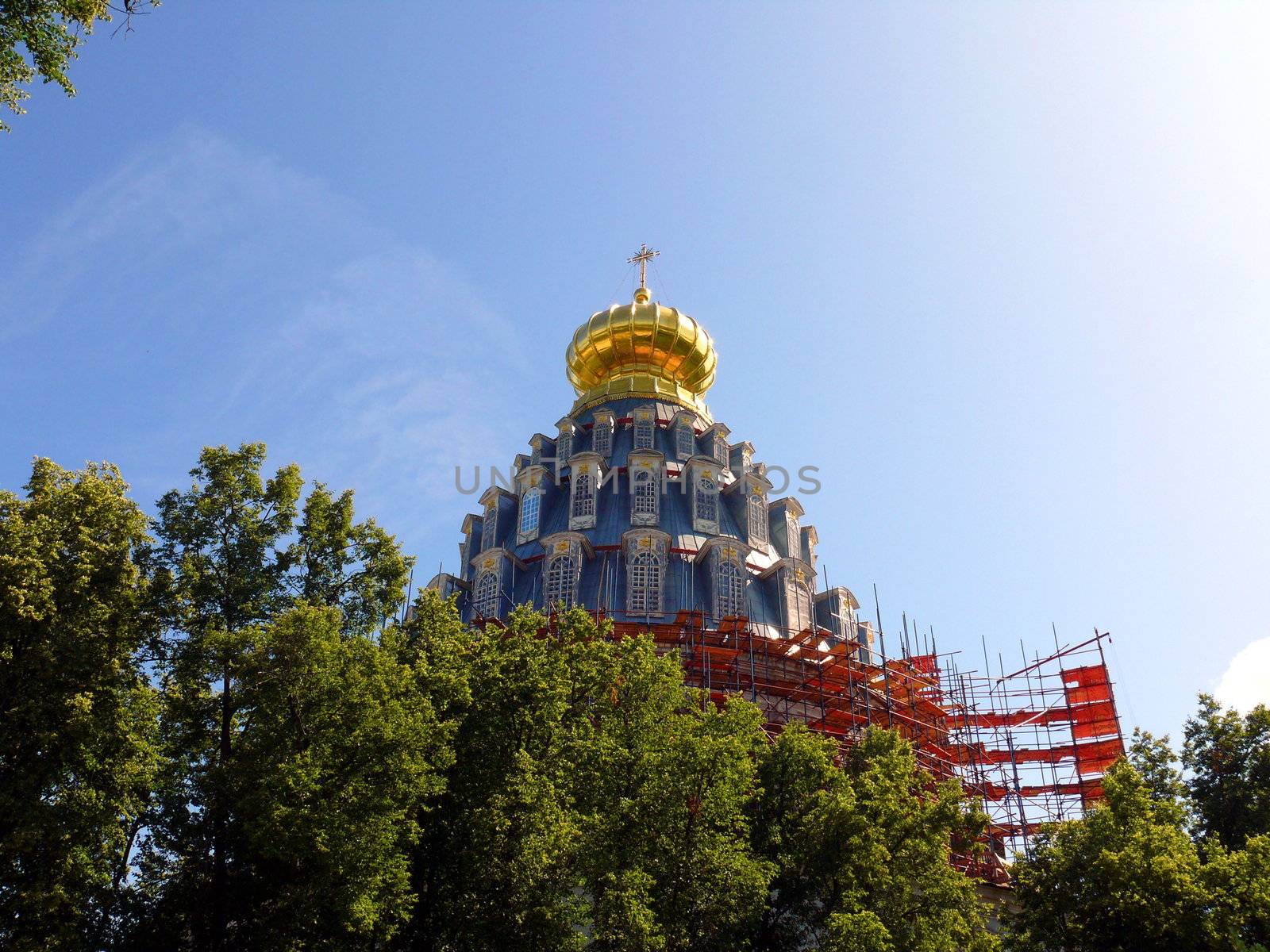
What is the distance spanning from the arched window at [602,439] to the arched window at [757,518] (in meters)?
5.46

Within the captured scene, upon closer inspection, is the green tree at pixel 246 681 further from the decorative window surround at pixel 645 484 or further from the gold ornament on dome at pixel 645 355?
the gold ornament on dome at pixel 645 355

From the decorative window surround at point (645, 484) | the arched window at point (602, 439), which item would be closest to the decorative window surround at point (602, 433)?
the arched window at point (602, 439)

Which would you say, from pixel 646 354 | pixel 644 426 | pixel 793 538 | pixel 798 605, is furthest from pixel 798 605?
pixel 646 354

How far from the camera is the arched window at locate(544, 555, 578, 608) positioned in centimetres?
3441

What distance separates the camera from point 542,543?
35.9 meters

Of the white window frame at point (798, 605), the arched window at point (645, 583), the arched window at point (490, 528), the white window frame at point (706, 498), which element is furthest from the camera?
the arched window at point (490, 528)

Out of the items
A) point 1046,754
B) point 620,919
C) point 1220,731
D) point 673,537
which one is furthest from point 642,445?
point 620,919

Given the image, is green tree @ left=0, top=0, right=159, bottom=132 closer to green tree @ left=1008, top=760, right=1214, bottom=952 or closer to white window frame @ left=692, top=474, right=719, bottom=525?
green tree @ left=1008, top=760, right=1214, bottom=952

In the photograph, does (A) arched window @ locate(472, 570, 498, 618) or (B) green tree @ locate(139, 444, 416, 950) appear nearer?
(B) green tree @ locate(139, 444, 416, 950)

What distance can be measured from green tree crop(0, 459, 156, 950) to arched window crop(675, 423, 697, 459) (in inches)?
932

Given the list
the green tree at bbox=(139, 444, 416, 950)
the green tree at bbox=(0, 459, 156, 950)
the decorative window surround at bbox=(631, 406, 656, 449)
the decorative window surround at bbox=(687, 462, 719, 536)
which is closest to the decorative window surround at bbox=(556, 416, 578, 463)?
the decorative window surround at bbox=(631, 406, 656, 449)

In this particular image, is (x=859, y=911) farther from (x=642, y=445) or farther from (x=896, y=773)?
(x=642, y=445)

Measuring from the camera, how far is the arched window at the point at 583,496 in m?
37.7

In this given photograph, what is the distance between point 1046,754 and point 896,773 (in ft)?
59.1
